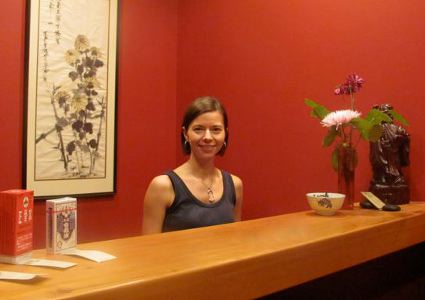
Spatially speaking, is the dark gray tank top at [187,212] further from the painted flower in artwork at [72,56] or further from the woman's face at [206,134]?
the painted flower in artwork at [72,56]

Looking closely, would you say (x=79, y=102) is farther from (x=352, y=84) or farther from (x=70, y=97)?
(x=352, y=84)

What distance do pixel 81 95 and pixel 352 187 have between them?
1.46 m

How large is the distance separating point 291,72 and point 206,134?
79 centimetres

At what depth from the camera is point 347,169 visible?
71.1 inches

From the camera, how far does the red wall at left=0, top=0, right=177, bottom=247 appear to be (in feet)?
8.50

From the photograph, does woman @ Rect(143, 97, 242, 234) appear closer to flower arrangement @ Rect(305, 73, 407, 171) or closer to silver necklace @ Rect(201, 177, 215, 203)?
silver necklace @ Rect(201, 177, 215, 203)

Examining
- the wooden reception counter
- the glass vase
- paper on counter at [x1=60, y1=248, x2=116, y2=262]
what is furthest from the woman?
paper on counter at [x1=60, y1=248, x2=116, y2=262]

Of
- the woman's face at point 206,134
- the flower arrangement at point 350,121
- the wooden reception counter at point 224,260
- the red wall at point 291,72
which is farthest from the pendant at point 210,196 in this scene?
the red wall at point 291,72

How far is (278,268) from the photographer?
3.43 ft

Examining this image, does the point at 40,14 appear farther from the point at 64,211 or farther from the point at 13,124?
the point at 64,211

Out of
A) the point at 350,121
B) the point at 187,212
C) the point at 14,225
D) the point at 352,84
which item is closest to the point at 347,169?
the point at 350,121

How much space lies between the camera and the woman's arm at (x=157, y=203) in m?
1.71

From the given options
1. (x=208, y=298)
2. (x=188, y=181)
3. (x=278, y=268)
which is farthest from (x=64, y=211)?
(x=188, y=181)

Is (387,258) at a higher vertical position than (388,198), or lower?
lower
